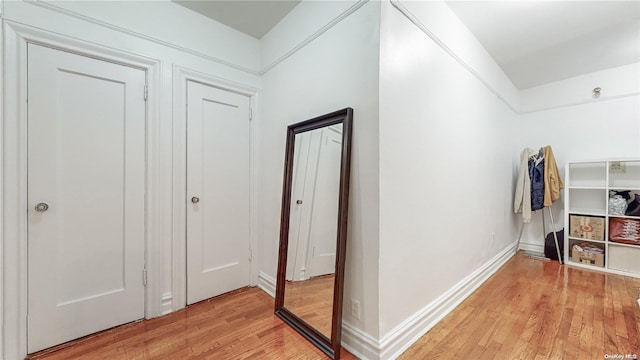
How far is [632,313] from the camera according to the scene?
6.75 feet

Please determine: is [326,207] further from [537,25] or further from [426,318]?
[537,25]

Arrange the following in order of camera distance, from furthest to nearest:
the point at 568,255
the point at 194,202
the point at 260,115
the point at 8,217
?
the point at 568,255
the point at 260,115
the point at 194,202
the point at 8,217

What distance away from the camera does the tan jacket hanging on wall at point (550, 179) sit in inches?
137

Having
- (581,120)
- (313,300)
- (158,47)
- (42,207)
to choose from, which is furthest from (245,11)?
(581,120)

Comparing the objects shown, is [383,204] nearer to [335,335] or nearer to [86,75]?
[335,335]

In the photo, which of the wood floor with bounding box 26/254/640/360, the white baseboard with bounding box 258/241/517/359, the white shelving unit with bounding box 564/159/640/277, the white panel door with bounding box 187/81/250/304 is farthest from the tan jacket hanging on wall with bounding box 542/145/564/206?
the white panel door with bounding box 187/81/250/304

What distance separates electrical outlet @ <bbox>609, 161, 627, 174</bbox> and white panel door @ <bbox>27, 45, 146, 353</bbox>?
5344 millimetres

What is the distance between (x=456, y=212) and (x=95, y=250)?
2.90 metres

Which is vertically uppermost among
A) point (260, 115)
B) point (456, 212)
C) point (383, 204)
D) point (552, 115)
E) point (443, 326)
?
point (552, 115)

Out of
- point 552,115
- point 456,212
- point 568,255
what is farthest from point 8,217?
point 552,115

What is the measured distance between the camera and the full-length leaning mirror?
163cm

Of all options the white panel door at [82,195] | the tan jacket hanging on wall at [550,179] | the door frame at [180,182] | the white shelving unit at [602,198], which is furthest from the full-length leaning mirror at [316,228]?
the white shelving unit at [602,198]

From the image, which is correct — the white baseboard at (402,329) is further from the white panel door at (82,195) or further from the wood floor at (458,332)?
the white panel door at (82,195)

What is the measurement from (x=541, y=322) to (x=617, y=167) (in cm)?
279
